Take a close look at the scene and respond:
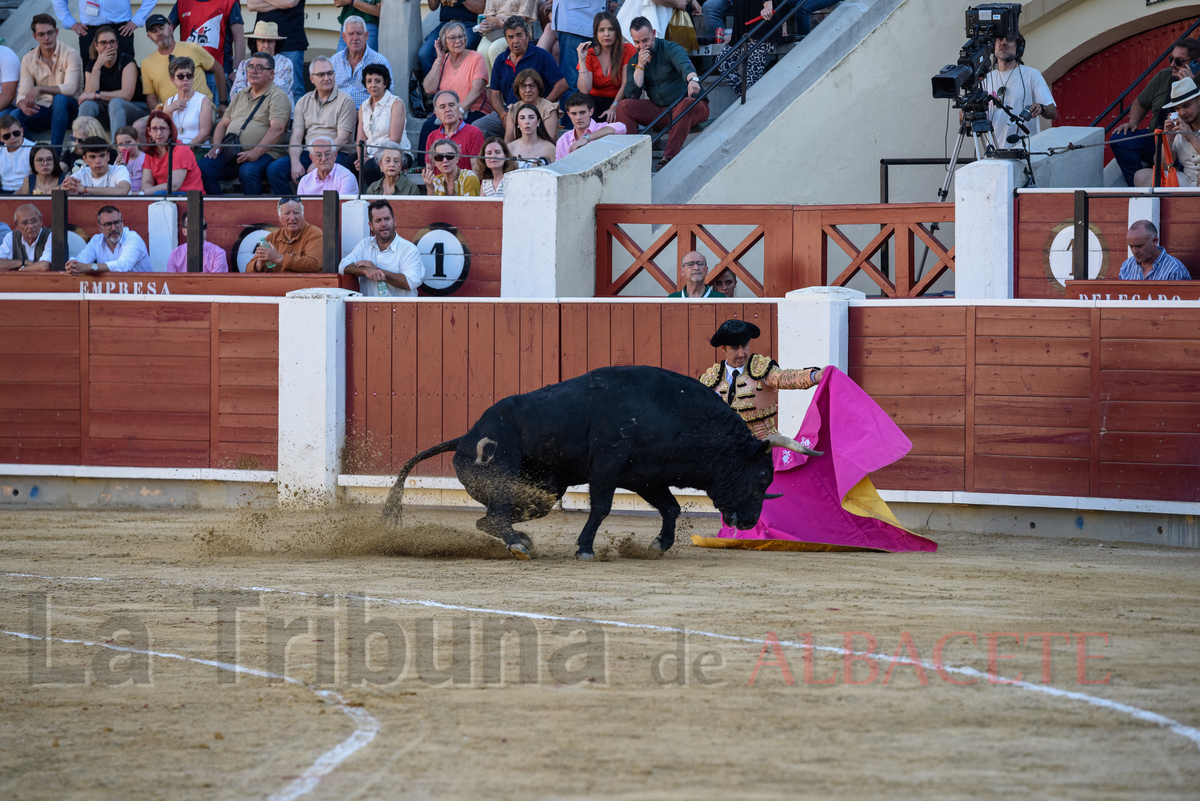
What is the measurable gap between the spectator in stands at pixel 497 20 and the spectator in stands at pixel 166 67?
222 cm

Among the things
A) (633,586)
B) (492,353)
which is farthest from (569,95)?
(633,586)

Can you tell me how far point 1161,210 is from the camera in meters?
8.60

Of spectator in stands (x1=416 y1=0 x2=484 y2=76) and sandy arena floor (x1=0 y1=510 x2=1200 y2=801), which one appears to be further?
spectator in stands (x1=416 y1=0 x2=484 y2=76)

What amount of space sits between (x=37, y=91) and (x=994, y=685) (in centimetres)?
1053

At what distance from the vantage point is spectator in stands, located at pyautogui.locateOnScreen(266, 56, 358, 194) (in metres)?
10.5

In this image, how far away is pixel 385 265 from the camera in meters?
9.79

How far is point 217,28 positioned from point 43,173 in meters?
2.30

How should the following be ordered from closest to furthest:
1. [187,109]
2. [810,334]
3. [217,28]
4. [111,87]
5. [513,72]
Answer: [810,334], [513,72], [187,109], [111,87], [217,28]

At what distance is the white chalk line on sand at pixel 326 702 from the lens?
3.03m

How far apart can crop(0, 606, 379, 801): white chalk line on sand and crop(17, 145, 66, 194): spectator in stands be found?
266 inches

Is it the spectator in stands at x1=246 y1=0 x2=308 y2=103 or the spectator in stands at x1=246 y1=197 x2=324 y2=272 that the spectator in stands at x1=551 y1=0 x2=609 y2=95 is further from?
the spectator in stands at x1=246 y1=197 x2=324 y2=272

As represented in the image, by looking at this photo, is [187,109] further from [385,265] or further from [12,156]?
[385,265]

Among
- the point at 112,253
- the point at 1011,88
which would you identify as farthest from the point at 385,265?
the point at 1011,88

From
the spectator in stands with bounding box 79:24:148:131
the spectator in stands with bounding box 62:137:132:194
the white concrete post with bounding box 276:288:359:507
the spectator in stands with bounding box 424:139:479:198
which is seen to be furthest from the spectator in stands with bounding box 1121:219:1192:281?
the spectator in stands with bounding box 79:24:148:131
